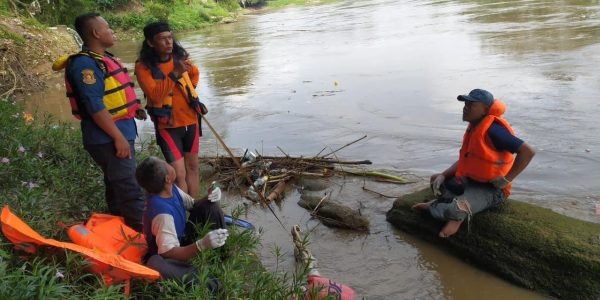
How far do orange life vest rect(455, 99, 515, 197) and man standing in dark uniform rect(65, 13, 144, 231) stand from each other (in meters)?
2.67

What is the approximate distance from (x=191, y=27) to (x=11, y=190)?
29.0 metres

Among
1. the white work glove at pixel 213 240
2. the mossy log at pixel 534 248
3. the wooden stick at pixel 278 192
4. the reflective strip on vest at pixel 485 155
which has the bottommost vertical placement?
the wooden stick at pixel 278 192

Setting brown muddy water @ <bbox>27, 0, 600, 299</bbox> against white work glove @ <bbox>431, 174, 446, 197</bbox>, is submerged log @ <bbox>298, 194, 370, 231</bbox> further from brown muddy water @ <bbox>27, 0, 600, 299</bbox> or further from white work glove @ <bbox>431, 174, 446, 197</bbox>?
white work glove @ <bbox>431, 174, 446, 197</bbox>

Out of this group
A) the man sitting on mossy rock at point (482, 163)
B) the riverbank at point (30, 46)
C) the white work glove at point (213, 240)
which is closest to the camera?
the white work glove at point (213, 240)

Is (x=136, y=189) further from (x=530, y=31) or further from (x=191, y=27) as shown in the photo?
(x=191, y=27)

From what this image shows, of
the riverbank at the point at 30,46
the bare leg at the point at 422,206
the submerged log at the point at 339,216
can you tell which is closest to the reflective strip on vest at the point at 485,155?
the bare leg at the point at 422,206

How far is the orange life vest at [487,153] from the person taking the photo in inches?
153

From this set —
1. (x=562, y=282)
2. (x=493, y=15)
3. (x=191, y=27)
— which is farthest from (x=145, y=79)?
(x=191, y=27)

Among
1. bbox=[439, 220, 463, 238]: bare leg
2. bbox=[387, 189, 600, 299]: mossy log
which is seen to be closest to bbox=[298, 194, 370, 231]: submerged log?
bbox=[387, 189, 600, 299]: mossy log

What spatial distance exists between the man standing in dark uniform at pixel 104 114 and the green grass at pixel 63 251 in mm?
477

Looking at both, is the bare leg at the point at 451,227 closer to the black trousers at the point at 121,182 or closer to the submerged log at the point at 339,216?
the submerged log at the point at 339,216

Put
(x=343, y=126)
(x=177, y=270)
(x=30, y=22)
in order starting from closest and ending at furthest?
(x=177, y=270)
(x=343, y=126)
(x=30, y=22)

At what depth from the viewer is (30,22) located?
43.0 feet

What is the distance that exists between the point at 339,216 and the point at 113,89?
8.13 ft
